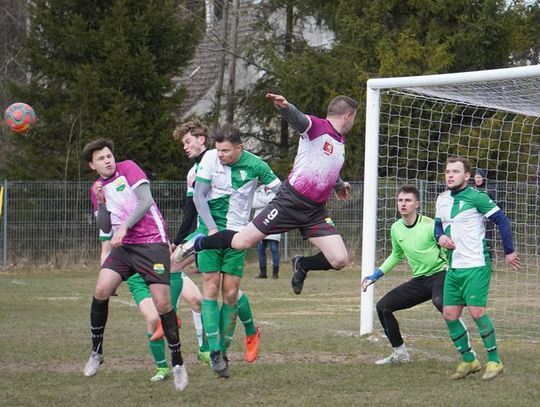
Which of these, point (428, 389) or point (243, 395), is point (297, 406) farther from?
point (428, 389)

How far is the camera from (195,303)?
31.6ft

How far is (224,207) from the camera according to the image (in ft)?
29.2

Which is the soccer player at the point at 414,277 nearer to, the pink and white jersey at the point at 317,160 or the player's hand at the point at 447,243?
the player's hand at the point at 447,243

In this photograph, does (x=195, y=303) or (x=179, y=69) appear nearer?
(x=195, y=303)

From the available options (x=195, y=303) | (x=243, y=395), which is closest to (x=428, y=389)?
(x=243, y=395)

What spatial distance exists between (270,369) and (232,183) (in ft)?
5.48

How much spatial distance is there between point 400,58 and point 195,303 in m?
18.3

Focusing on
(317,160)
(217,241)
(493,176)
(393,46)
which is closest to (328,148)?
(317,160)

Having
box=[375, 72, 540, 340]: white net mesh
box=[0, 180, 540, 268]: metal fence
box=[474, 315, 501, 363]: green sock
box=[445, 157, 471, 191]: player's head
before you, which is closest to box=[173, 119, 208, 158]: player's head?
box=[445, 157, 471, 191]: player's head

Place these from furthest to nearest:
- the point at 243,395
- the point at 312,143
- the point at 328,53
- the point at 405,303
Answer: the point at 328,53
the point at 405,303
the point at 312,143
the point at 243,395

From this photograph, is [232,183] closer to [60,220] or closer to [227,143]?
[227,143]

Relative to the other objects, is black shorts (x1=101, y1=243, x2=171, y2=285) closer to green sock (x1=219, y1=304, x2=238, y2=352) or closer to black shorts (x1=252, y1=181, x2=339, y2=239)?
black shorts (x1=252, y1=181, x2=339, y2=239)

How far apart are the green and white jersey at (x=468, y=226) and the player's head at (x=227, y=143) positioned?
1.86 m

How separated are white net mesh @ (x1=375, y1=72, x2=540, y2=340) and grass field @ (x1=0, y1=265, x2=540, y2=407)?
1.31 metres
